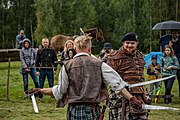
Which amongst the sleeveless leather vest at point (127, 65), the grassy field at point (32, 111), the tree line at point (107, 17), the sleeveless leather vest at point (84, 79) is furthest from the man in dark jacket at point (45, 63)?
the tree line at point (107, 17)

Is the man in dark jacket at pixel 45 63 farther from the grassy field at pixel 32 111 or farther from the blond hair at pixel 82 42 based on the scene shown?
the blond hair at pixel 82 42

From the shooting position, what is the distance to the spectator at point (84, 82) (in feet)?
14.4

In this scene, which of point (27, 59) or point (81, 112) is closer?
point (81, 112)

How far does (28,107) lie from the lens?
1010 centimetres

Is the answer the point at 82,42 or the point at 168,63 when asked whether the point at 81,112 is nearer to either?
the point at 82,42

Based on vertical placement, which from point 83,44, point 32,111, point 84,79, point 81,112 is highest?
point 83,44

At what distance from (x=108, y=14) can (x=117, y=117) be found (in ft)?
156

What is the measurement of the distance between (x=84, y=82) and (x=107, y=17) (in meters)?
48.7

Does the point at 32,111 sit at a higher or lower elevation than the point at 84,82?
lower

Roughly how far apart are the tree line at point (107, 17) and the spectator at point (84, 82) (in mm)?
39806

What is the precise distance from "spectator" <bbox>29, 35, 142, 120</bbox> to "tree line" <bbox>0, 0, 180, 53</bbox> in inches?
1567

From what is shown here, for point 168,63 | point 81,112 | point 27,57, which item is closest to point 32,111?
point 27,57

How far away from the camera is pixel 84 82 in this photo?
4.37 meters

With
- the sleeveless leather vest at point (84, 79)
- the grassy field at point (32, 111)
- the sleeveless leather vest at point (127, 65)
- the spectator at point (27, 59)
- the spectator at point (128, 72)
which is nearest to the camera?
the sleeveless leather vest at point (84, 79)
